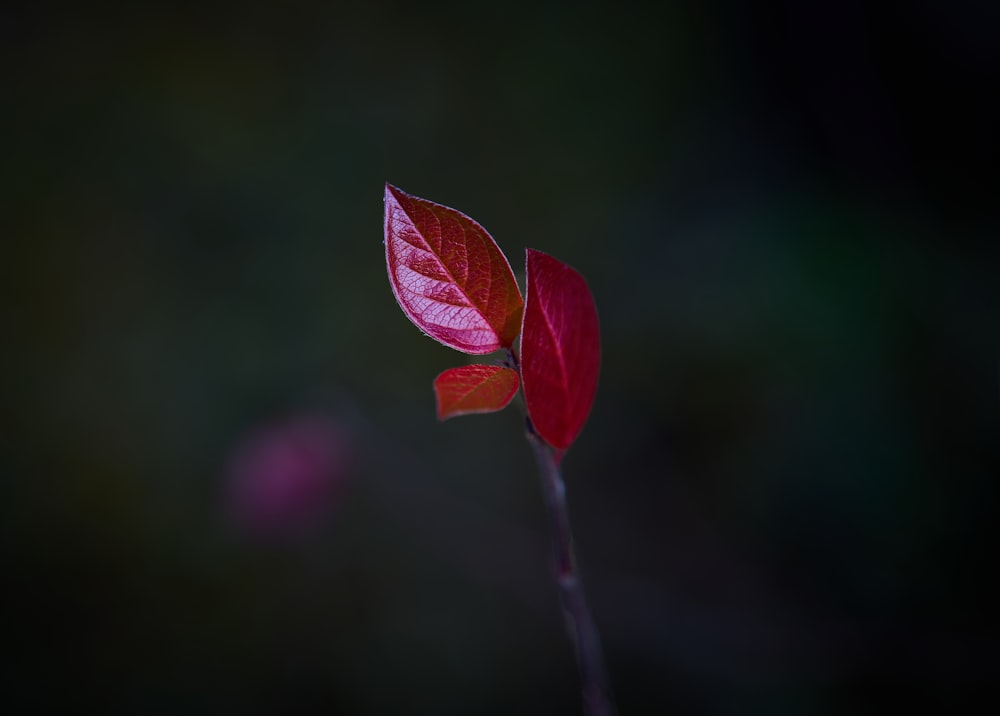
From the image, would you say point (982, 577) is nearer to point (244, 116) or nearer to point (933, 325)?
point (933, 325)

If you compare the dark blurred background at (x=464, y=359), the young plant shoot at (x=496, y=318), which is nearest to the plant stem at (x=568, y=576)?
the young plant shoot at (x=496, y=318)

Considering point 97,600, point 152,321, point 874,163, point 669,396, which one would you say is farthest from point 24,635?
point 874,163

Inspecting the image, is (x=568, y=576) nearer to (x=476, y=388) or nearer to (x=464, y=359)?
(x=476, y=388)

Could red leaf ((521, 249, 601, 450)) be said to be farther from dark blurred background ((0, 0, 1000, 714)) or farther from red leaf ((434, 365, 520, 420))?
dark blurred background ((0, 0, 1000, 714))

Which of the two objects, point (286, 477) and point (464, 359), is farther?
point (464, 359)

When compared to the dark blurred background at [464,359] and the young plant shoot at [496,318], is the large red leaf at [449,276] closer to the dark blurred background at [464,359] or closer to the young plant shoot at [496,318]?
the young plant shoot at [496,318]

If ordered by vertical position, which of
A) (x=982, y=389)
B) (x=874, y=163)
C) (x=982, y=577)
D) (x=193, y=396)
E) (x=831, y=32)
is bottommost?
(x=982, y=577)

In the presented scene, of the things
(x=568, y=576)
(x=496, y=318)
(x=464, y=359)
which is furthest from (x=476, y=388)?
(x=464, y=359)
